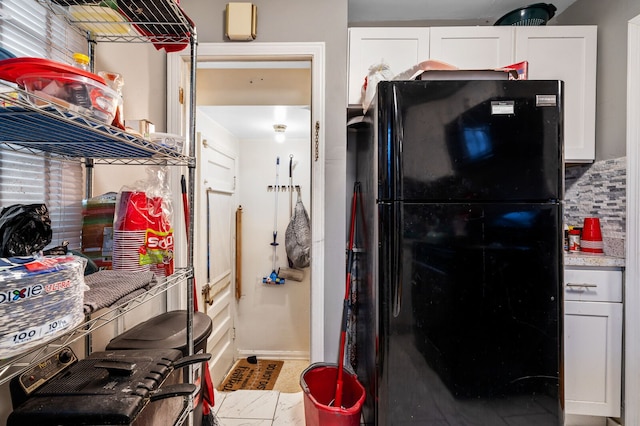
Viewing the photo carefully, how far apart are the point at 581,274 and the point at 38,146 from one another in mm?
2292

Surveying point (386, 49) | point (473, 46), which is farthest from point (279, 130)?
point (473, 46)

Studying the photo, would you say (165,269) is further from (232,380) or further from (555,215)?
(232,380)

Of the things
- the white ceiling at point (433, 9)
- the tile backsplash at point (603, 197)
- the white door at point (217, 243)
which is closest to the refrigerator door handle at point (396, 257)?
the white ceiling at point (433, 9)

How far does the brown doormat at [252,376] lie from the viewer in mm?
2479

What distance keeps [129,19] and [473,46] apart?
163 cm

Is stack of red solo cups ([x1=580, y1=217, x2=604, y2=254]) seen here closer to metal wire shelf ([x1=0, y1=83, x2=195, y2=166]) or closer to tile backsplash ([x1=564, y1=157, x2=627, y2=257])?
tile backsplash ([x1=564, y1=157, x2=627, y2=257])

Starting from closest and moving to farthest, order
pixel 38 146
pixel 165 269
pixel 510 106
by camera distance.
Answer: pixel 38 146, pixel 165 269, pixel 510 106

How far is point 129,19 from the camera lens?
96 cm

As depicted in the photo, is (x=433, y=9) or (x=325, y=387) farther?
(x=433, y=9)

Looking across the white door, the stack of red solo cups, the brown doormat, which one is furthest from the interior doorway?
the stack of red solo cups

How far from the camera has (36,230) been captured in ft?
1.95

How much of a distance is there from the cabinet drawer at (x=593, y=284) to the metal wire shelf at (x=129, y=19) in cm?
206

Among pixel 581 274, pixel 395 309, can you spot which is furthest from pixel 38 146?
pixel 581 274

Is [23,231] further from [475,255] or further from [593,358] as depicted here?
[593,358]
